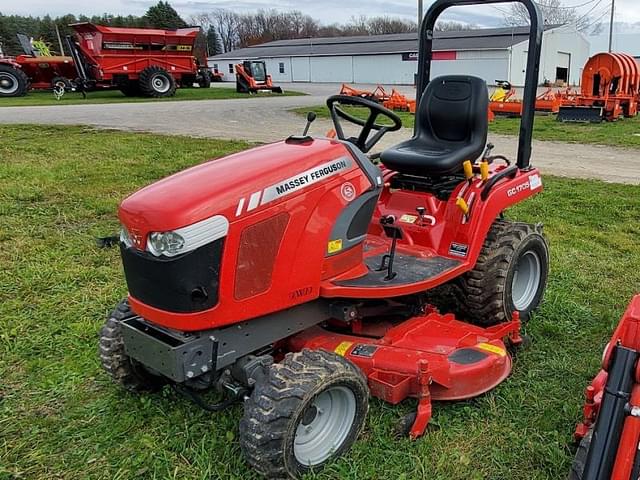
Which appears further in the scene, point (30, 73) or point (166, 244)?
point (30, 73)

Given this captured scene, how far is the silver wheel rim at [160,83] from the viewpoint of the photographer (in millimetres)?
22542

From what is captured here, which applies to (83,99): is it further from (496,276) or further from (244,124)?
(496,276)

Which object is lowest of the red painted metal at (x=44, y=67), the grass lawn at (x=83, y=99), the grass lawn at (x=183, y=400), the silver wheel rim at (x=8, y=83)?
the grass lawn at (x=183, y=400)

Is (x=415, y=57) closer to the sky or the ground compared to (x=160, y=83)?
closer to the sky

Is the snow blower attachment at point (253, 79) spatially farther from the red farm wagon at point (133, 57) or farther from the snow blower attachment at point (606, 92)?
the snow blower attachment at point (606, 92)

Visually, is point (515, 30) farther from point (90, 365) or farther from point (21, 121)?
point (90, 365)

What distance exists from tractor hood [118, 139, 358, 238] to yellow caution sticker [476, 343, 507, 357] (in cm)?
110

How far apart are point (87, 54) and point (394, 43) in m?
31.2

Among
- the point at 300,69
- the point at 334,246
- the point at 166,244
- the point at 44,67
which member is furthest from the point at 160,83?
the point at 300,69

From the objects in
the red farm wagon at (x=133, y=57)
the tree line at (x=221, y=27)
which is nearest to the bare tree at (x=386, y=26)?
the tree line at (x=221, y=27)

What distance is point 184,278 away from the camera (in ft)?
7.45

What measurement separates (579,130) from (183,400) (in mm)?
12811

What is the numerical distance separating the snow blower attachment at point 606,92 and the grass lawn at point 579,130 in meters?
0.31

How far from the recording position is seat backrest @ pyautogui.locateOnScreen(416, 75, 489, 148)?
3.62 meters
